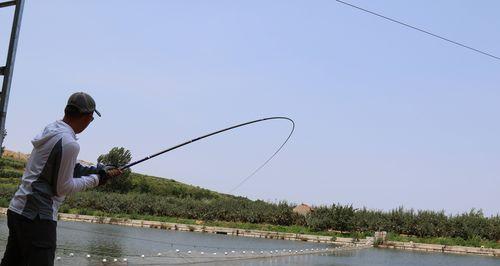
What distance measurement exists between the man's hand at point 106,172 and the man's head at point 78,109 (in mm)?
320

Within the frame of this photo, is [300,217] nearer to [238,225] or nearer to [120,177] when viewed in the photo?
[238,225]

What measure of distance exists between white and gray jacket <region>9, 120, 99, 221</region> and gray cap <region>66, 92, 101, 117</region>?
0.54ft

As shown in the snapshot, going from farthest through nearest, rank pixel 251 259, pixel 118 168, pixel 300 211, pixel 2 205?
pixel 300 211, pixel 2 205, pixel 251 259, pixel 118 168

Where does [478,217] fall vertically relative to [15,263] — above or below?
above

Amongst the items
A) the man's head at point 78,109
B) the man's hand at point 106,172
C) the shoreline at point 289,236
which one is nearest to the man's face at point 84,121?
the man's head at point 78,109

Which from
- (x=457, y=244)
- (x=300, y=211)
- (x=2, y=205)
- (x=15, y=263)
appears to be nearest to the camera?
(x=15, y=263)

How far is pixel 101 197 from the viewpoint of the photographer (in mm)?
37875

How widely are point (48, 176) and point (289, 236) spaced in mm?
25844

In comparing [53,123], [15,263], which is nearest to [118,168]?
[53,123]

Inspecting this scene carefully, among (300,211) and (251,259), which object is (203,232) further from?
(251,259)

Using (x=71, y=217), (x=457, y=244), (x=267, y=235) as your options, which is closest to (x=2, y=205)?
(x=71, y=217)

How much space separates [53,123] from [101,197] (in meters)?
36.0

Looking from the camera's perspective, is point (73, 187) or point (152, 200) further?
point (152, 200)

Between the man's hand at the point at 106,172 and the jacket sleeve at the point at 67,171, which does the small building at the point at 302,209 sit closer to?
the man's hand at the point at 106,172
